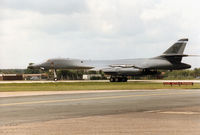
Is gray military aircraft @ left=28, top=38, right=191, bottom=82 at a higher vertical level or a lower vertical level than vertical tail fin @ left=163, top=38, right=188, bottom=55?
lower

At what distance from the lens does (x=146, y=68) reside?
60812 millimetres

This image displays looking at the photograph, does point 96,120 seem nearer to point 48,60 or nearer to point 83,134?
point 83,134

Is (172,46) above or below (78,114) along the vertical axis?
above

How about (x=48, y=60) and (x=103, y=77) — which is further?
(x=103, y=77)

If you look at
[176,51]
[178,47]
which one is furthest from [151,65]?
[178,47]

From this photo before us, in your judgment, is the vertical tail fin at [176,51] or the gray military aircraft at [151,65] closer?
the gray military aircraft at [151,65]

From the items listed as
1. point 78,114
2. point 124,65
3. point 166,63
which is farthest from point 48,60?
point 78,114

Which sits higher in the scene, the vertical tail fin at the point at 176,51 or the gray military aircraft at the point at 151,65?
the vertical tail fin at the point at 176,51

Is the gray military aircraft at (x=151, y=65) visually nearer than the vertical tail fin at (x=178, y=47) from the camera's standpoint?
Yes

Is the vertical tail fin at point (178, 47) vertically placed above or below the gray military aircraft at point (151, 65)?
above

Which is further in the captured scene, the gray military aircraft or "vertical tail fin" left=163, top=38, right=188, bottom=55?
"vertical tail fin" left=163, top=38, right=188, bottom=55

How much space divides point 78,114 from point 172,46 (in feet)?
157

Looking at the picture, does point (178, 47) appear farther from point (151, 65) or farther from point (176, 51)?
point (151, 65)

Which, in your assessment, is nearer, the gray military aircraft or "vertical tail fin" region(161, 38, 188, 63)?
the gray military aircraft
